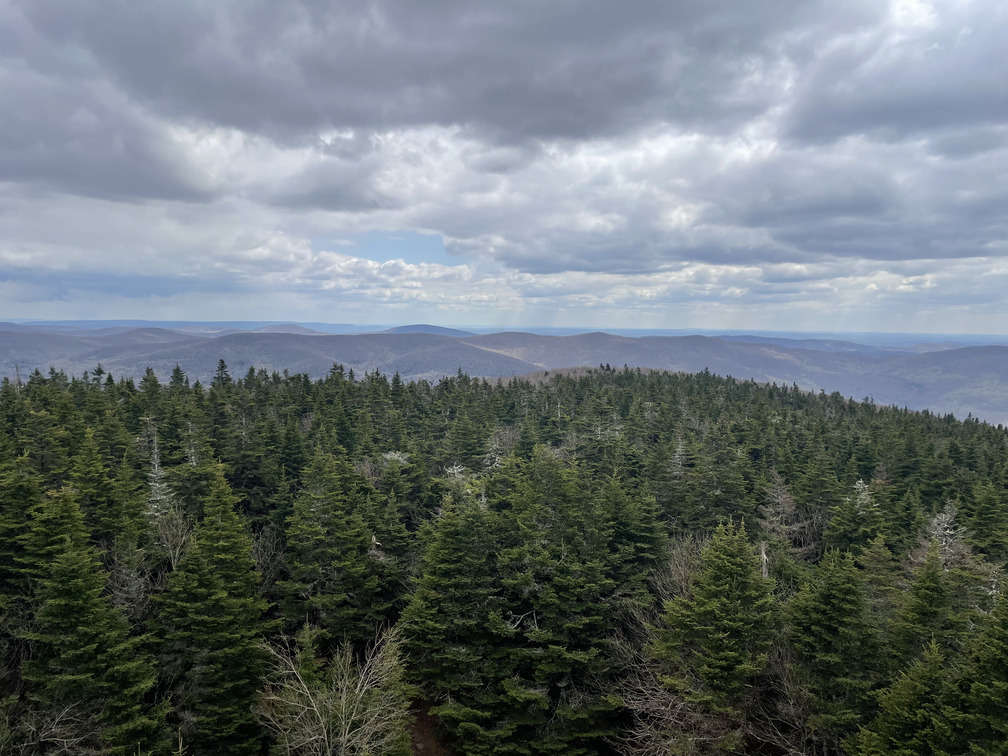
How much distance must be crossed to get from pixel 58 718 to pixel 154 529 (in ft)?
47.3

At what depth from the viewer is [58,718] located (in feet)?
73.6

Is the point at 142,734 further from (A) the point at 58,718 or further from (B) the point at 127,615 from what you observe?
(B) the point at 127,615

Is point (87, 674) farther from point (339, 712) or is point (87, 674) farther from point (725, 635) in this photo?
point (725, 635)

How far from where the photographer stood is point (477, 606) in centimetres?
3247

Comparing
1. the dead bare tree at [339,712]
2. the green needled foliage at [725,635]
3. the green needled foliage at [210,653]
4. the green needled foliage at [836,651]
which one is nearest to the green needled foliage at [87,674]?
the green needled foliage at [210,653]

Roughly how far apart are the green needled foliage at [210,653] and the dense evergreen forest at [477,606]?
0.16 metres

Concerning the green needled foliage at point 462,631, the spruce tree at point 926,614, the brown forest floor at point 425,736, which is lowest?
the brown forest floor at point 425,736

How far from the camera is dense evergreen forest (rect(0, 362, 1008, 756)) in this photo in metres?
22.2

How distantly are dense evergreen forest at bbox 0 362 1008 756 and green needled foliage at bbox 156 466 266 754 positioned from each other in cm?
16

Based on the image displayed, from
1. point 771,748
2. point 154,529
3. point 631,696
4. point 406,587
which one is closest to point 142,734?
point 154,529

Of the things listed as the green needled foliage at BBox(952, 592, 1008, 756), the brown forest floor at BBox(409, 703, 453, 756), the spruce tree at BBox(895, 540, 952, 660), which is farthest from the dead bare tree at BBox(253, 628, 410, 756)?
the spruce tree at BBox(895, 540, 952, 660)

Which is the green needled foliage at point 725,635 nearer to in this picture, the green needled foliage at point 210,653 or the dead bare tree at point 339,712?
the dead bare tree at point 339,712

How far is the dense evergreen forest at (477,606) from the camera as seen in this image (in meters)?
22.2

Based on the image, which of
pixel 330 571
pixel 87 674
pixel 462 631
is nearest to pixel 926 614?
pixel 462 631
